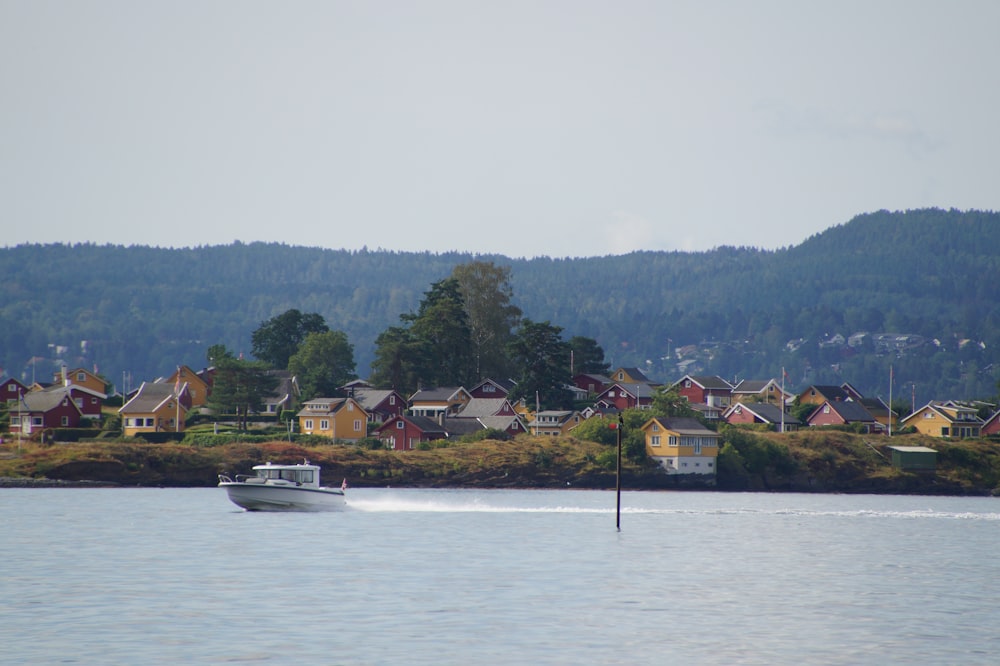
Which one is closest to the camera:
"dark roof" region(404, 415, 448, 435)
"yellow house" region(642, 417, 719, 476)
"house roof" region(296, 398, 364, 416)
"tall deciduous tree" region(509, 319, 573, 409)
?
"yellow house" region(642, 417, 719, 476)

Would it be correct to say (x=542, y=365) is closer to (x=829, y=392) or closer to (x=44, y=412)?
(x=44, y=412)

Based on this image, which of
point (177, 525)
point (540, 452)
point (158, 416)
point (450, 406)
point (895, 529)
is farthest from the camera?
point (450, 406)

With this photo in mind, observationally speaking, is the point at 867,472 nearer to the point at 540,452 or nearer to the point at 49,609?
the point at 540,452

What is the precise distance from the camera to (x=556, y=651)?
117 feet

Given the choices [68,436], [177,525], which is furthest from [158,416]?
[177,525]

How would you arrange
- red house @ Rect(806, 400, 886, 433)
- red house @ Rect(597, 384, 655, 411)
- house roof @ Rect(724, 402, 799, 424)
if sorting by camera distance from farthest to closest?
red house @ Rect(597, 384, 655, 411)
red house @ Rect(806, 400, 886, 433)
house roof @ Rect(724, 402, 799, 424)

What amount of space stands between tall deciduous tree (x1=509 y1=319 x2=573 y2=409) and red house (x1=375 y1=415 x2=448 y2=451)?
18.4 m

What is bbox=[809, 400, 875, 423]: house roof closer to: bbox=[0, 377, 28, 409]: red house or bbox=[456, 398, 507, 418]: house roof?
bbox=[456, 398, 507, 418]: house roof

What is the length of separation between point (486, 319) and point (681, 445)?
4520cm

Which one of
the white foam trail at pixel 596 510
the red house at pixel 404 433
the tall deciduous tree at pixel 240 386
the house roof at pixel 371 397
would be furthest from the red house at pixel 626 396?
the white foam trail at pixel 596 510

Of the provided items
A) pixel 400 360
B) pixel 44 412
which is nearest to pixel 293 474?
pixel 44 412

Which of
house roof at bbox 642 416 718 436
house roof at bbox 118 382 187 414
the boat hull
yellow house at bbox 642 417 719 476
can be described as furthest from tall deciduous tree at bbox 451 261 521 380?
the boat hull

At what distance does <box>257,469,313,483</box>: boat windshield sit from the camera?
82875 millimetres

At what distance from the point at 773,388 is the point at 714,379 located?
8.91m
